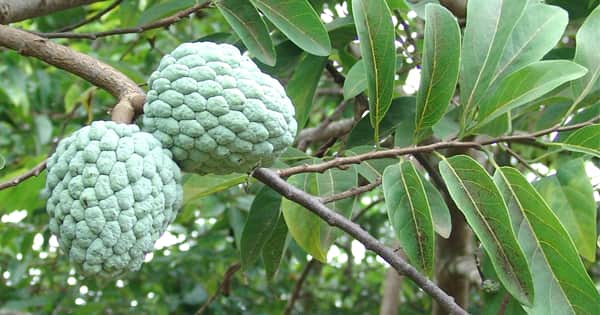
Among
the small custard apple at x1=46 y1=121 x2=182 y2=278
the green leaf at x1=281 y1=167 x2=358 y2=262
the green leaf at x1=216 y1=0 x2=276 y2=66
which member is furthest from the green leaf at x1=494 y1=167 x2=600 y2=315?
the small custard apple at x1=46 y1=121 x2=182 y2=278

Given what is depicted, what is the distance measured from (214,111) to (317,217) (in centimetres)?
57

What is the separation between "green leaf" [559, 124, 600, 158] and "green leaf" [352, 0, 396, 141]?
347mm

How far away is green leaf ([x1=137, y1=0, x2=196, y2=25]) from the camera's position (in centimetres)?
195

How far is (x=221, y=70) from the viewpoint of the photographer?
1.15 m

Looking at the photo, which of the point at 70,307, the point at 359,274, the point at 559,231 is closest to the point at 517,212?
the point at 559,231

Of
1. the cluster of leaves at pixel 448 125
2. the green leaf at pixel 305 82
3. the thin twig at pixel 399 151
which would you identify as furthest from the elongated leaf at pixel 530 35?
the green leaf at pixel 305 82

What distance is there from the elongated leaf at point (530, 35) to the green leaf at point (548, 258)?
0.23 metres

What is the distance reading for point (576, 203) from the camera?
1555mm

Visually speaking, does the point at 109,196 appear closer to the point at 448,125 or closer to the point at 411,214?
the point at 411,214

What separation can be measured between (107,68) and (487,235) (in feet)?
2.16

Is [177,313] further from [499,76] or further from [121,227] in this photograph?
[121,227]

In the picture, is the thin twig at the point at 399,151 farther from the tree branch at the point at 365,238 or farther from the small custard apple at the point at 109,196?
the small custard apple at the point at 109,196

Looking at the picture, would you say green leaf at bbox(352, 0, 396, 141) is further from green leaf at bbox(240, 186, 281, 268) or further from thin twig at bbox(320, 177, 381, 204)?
green leaf at bbox(240, 186, 281, 268)

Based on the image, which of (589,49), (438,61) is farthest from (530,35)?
(438,61)
